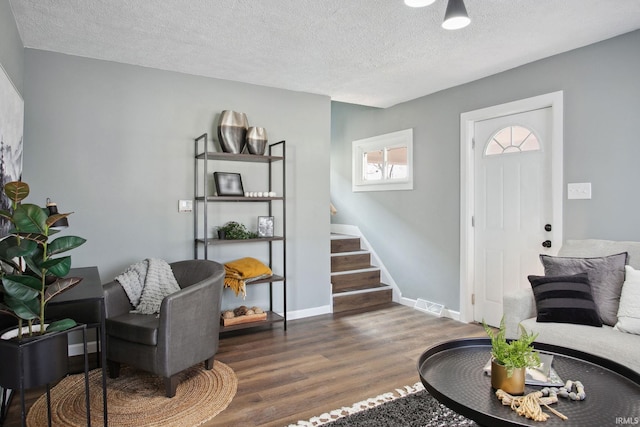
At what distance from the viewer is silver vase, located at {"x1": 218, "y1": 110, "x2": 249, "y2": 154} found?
378 centimetres

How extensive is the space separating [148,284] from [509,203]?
10.3ft

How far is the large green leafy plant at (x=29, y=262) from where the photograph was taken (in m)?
1.68

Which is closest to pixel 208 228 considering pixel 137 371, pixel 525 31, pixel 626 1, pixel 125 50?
pixel 137 371

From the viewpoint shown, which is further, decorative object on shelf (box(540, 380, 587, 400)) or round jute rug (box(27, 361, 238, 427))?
round jute rug (box(27, 361, 238, 427))

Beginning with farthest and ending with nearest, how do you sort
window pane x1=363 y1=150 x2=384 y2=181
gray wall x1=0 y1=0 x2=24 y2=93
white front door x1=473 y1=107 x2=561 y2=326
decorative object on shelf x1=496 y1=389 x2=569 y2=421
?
window pane x1=363 y1=150 x2=384 y2=181 → white front door x1=473 y1=107 x2=561 y2=326 → gray wall x1=0 y1=0 x2=24 y2=93 → decorative object on shelf x1=496 y1=389 x2=569 y2=421

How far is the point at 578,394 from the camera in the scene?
157cm

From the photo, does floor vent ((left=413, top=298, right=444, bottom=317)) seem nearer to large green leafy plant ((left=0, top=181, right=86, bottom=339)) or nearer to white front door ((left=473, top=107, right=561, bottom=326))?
white front door ((left=473, top=107, right=561, bottom=326))

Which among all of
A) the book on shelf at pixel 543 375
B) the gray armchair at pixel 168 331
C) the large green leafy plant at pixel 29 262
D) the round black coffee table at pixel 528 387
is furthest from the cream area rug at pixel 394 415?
the large green leafy plant at pixel 29 262

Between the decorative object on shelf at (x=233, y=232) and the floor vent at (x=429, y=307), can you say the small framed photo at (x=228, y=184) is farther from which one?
the floor vent at (x=429, y=307)

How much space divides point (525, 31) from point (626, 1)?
22.7 inches

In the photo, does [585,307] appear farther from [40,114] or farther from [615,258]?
[40,114]

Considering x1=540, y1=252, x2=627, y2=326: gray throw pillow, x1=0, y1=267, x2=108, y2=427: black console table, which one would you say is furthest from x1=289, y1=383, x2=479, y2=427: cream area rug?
x1=540, y1=252, x2=627, y2=326: gray throw pillow

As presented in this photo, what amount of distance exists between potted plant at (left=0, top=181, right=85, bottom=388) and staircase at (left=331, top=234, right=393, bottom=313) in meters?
3.24

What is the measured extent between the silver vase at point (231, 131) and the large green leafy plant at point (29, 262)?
6.78 feet
